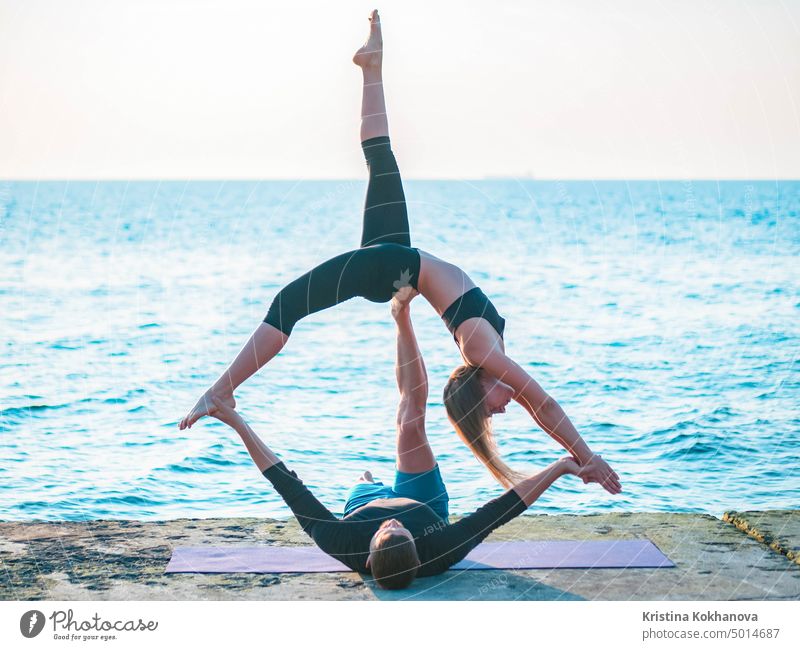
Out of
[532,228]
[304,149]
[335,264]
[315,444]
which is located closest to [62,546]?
[335,264]

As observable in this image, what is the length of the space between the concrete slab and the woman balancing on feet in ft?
3.80

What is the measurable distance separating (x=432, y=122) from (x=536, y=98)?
96 centimetres

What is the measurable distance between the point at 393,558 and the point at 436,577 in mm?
377

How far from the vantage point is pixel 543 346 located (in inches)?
787

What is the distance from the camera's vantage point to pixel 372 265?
5.57 metres

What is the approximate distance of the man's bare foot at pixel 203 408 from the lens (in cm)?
511

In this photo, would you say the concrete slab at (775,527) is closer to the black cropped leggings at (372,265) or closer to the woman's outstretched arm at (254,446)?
the black cropped leggings at (372,265)

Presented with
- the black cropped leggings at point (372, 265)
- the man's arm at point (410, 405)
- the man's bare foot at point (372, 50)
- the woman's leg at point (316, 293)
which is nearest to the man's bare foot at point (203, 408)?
the woman's leg at point (316, 293)

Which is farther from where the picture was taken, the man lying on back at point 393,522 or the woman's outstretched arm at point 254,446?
the woman's outstretched arm at point 254,446

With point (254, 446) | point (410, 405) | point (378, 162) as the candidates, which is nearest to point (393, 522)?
point (254, 446)

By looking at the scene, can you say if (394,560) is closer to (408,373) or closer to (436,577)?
→ (436,577)
